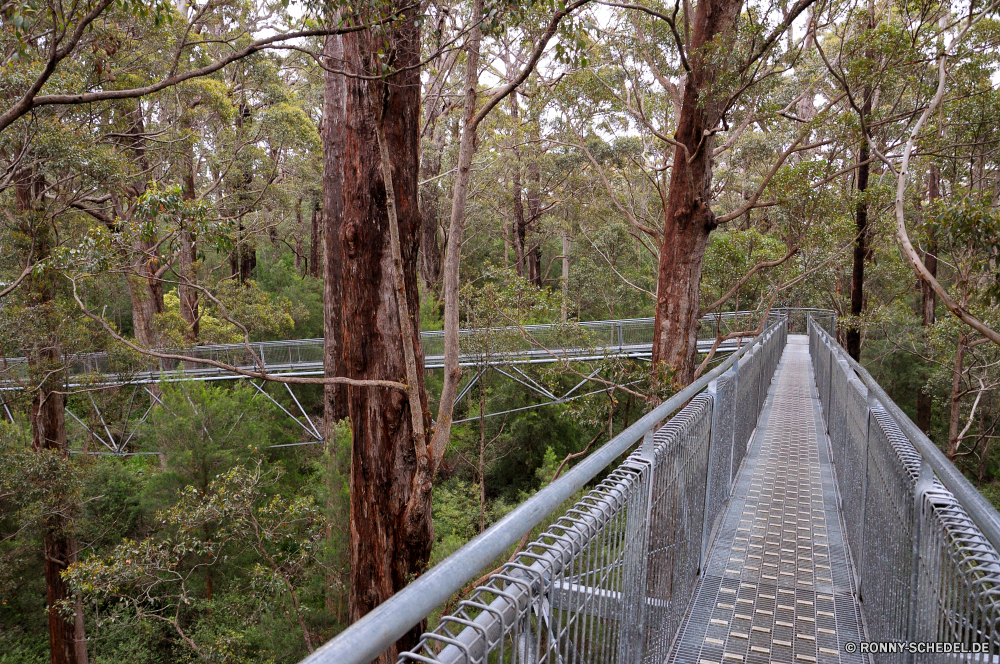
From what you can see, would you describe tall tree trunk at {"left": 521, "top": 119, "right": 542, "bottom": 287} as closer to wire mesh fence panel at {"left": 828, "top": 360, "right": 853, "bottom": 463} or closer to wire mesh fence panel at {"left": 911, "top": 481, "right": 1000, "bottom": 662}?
wire mesh fence panel at {"left": 828, "top": 360, "right": 853, "bottom": 463}

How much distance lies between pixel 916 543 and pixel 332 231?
11497 mm

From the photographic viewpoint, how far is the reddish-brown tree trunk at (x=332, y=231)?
861cm

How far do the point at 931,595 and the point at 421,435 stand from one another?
15.7 ft

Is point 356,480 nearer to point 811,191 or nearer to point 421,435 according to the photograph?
point 421,435

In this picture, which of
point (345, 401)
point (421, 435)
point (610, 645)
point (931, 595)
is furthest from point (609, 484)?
point (345, 401)

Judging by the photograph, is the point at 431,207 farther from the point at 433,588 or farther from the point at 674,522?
the point at 433,588

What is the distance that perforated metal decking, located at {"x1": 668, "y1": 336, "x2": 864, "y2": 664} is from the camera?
3.31 meters

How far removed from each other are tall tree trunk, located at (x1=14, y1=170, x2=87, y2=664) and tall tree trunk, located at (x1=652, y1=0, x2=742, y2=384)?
10.0 meters

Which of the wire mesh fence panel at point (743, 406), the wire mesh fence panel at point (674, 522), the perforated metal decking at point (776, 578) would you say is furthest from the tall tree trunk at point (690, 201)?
the wire mesh fence panel at point (674, 522)

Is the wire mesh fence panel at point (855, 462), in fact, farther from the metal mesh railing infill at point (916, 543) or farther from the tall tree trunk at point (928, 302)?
the tall tree trunk at point (928, 302)

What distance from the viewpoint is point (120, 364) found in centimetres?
1602

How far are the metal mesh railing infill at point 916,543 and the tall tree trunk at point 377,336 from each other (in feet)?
13.4

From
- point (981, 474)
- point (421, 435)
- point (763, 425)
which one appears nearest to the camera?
point (421, 435)

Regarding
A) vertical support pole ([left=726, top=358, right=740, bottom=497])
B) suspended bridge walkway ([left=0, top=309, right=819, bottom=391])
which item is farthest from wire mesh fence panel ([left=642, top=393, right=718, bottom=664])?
suspended bridge walkway ([left=0, top=309, right=819, bottom=391])
